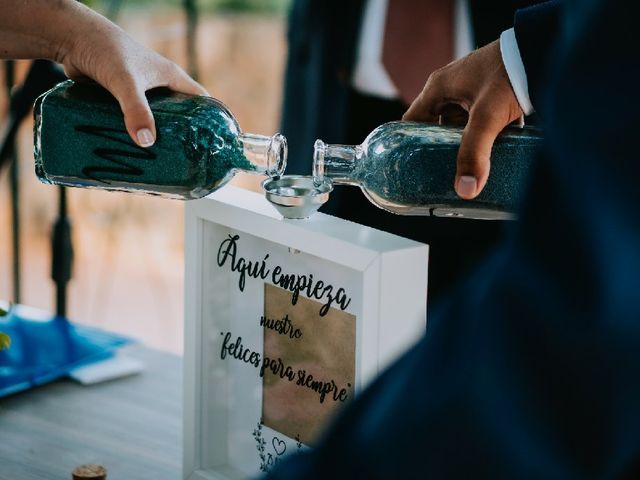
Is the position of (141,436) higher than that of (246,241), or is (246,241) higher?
(246,241)

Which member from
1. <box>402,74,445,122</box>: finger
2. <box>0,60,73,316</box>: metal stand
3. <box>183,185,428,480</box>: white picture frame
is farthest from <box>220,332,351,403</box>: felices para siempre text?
<box>0,60,73,316</box>: metal stand

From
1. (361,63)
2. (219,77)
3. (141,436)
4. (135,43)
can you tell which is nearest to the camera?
(135,43)

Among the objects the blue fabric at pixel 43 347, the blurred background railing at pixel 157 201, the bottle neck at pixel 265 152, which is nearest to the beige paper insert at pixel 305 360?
the bottle neck at pixel 265 152

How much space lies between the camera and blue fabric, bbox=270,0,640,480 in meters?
0.27

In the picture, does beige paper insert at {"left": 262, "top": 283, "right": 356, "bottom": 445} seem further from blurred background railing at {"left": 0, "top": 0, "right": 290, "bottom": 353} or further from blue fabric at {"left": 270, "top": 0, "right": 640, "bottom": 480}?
blurred background railing at {"left": 0, "top": 0, "right": 290, "bottom": 353}

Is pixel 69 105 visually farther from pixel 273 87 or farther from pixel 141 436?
pixel 273 87

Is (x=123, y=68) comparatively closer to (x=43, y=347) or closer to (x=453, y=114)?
(x=453, y=114)

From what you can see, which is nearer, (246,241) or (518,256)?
(518,256)

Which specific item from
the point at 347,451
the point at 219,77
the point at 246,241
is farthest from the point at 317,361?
the point at 219,77

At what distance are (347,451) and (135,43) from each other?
2.19 ft

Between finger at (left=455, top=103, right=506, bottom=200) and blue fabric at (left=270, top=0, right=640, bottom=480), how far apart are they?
449 mm

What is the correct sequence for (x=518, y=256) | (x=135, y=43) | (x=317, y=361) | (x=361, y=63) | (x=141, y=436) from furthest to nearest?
(x=361, y=63) → (x=141, y=436) → (x=135, y=43) → (x=317, y=361) → (x=518, y=256)

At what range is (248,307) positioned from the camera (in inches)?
33.3

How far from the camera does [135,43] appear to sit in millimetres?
895
